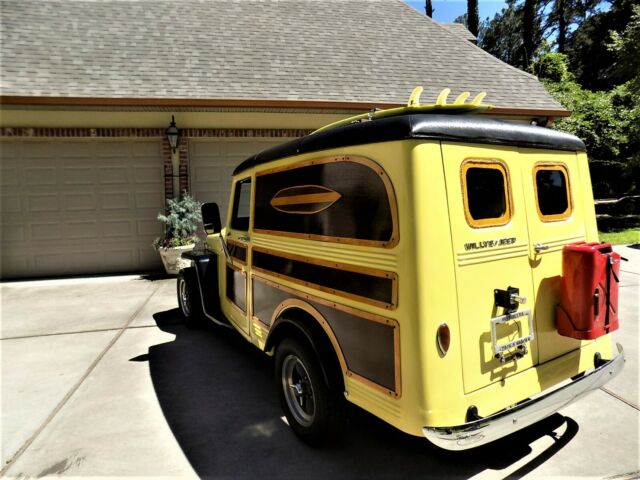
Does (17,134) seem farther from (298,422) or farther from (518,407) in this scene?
(518,407)

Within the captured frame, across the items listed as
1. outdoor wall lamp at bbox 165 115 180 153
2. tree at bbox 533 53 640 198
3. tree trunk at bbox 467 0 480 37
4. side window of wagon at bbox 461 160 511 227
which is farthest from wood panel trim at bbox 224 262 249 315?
tree trunk at bbox 467 0 480 37

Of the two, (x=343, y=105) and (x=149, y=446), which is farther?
(x=343, y=105)

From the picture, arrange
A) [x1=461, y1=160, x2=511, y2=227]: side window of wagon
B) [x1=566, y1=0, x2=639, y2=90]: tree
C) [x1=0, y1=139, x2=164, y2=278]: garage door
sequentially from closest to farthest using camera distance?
[x1=461, y1=160, x2=511, y2=227]: side window of wagon → [x1=0, y1=139, x2=164, y2=278]: garage door → [x1=566, y1=0, x2=639, y2=90]: tree

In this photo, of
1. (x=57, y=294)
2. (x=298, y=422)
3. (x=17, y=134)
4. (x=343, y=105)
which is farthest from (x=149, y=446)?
(x=17, y=134)

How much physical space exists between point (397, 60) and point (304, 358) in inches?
382

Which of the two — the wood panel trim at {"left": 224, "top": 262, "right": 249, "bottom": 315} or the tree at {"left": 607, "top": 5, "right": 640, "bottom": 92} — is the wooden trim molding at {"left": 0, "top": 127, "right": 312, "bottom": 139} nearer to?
the wood panel trim at {"left": 224, "top": 262, "right": 249, "bottom": 315}

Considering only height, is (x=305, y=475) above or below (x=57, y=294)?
below

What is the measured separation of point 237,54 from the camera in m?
9.72

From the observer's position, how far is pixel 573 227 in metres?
2.80

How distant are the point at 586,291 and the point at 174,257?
759cm

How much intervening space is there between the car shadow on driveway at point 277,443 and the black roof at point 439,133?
1.95m

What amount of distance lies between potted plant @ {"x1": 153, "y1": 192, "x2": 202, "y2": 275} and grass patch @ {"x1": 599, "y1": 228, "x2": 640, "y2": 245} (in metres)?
10.7

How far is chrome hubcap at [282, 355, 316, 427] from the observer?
2.86m

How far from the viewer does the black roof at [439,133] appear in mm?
2047
